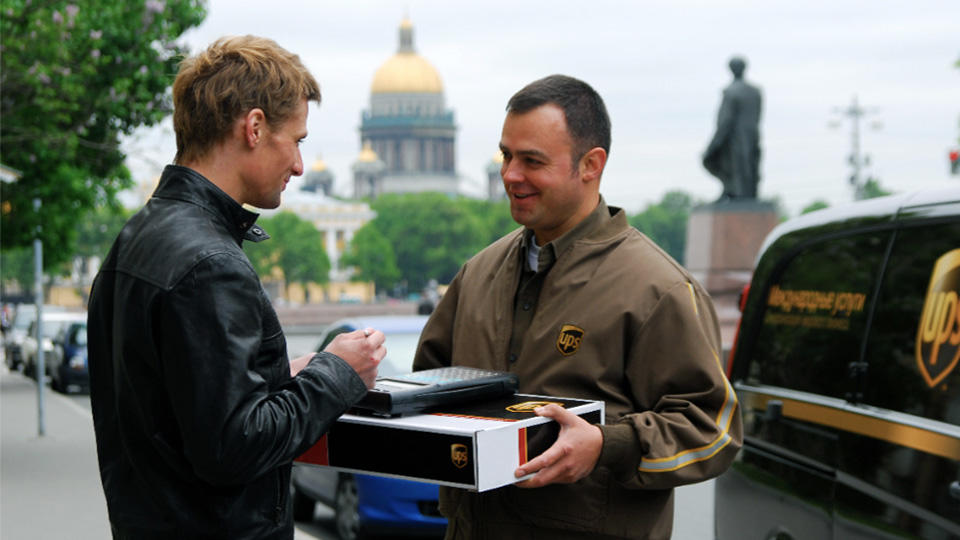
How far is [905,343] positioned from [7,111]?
11478 millimetres

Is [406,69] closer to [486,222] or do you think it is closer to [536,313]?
[486,222]

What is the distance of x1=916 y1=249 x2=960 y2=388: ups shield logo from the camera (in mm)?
3600

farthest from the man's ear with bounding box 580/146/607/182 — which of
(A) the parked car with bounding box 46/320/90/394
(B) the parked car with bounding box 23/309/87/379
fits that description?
(B) the parked car with bounding box 23/309/87/379

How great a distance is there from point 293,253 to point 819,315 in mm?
109893

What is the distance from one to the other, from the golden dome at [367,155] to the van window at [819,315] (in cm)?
16105

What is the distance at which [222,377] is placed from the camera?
2.29 meters

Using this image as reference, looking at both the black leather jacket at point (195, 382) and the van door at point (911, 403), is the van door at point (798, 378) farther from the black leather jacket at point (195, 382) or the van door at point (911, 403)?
the black leather jacket at point (195, 382)

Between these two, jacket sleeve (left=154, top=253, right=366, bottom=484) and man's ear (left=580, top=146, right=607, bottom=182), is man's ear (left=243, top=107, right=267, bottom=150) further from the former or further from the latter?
man's ear (left=580, top=146, right=607, bottom=182)

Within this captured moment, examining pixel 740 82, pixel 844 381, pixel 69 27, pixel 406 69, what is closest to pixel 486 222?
pixel 406 69

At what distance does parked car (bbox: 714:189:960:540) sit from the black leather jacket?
1788 millimetres

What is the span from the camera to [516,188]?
3.02 m

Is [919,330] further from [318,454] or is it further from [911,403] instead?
[318,454]

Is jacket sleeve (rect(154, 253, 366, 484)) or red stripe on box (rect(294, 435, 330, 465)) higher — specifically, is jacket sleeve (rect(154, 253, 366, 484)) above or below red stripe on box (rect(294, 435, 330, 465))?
above
